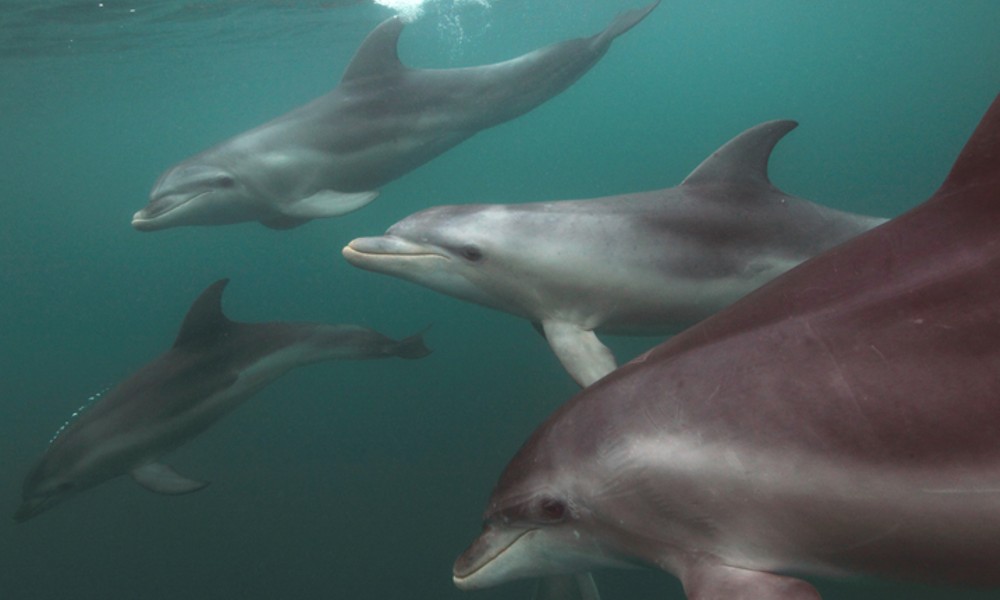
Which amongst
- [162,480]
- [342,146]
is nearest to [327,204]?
[342,146]

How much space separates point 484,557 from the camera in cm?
342

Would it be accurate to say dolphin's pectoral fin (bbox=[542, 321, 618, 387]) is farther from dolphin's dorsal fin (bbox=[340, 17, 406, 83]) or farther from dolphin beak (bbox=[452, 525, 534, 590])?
dolphin's dorsal fin (bbox=[340, 17, 406, 83])

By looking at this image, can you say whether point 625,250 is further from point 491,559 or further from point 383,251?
point 491,559

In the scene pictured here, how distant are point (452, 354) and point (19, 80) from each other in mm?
30602

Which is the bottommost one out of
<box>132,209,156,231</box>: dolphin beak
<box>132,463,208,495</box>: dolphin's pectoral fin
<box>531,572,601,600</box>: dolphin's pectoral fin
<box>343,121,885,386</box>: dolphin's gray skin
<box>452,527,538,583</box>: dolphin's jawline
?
<box>531,572,601,600</box>: dolphin's pectoral fin

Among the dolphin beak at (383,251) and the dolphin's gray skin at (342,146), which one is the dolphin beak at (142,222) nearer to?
the dolphin's gray skin at (342,146)

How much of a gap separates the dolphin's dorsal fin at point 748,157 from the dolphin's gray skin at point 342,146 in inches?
248

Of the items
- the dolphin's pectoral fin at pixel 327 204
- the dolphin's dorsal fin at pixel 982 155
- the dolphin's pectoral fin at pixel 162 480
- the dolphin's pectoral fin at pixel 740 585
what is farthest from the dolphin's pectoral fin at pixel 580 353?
the dolphin's pectoral fin at pixel 327 204

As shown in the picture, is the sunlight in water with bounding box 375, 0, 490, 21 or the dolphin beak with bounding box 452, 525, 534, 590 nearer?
the dolphin beak with bounding box 452, 525, 534, 590

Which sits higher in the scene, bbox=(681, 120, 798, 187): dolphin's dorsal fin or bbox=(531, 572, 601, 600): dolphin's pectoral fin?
bbox=(681, 120, 798, 187): dolphin's dorsal fin

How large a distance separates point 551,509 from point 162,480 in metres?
7.46

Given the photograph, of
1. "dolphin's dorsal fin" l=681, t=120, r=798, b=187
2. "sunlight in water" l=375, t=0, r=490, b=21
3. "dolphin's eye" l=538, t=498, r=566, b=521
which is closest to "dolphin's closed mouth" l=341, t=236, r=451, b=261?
"dolphin's dorsal fin" l=681, t=120, r=798, b=187

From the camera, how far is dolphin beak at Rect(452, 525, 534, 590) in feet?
11.0

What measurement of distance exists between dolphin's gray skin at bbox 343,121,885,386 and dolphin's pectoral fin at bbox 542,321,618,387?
11 millimetres
